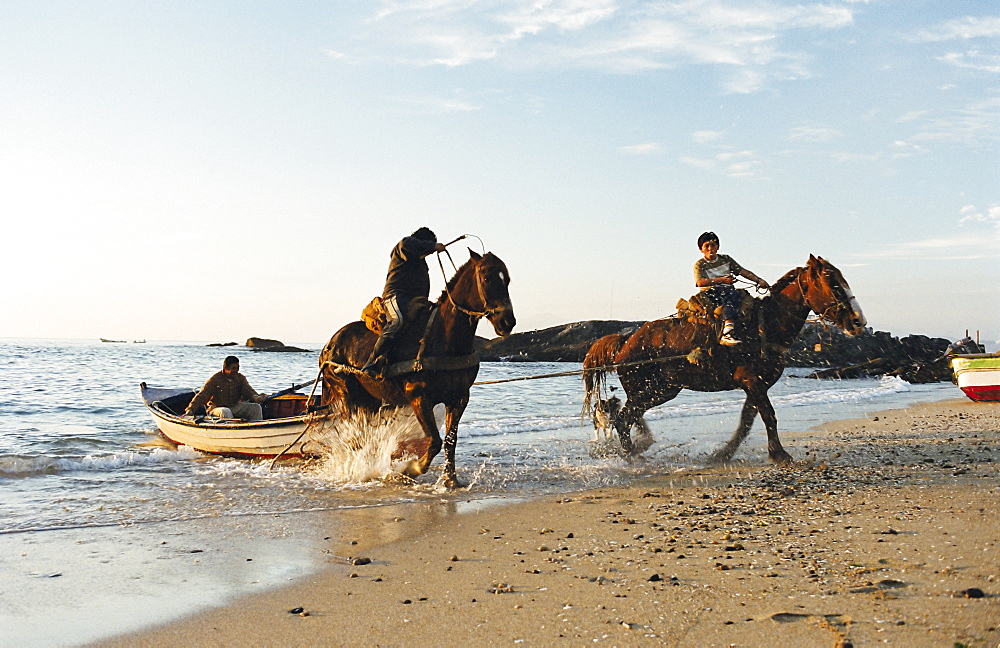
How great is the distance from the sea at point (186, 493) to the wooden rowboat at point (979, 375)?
2915 millimetres

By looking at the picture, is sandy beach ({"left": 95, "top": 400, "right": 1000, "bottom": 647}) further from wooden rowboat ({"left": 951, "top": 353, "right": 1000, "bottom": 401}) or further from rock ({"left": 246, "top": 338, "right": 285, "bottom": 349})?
rock ({"left": 246, "top": 338, "right": 285, "bottom": 349})

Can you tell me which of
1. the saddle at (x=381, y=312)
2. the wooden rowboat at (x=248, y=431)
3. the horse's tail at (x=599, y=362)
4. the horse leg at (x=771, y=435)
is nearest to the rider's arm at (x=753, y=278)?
the horse leg at (x=771, y=435)

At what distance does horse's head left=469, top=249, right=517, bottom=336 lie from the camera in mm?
8391

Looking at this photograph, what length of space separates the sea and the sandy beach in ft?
1.83

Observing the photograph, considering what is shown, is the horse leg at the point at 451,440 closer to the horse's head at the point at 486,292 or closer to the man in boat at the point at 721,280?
the horse's head at the point at 486,292

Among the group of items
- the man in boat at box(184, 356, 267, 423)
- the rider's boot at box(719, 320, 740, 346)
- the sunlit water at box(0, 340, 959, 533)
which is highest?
the rider's boot at box(719, 320, 740, 346)

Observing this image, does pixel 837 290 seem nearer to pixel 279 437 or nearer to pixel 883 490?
pixel 883 490

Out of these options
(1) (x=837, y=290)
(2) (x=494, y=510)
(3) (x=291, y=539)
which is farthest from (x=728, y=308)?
(3) (x=291, y=539)

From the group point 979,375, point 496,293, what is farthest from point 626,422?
point 979,375

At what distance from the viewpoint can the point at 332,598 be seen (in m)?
4.86

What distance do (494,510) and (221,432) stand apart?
6.10 m

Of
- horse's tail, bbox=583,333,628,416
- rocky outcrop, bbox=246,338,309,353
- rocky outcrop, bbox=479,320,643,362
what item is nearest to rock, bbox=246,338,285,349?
rocky outcrop, bbox=246,338,309,353

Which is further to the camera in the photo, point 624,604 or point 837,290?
point 837,290

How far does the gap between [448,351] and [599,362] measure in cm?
318
